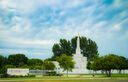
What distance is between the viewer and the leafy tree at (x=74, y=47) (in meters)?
95.1

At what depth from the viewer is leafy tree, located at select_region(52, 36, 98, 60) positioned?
95.1 metres

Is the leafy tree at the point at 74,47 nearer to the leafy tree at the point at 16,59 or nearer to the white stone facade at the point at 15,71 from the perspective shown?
the leafy tree at the point at 16,59

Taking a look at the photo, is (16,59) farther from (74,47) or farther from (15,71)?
(15,71)

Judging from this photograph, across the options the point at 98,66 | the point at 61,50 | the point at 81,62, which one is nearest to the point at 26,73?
the point at 98,66

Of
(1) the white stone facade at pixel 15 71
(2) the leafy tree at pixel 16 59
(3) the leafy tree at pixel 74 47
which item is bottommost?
(1) the white stone facade at pixel 15 71

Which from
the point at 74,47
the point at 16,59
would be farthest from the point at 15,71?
the point at 74,47

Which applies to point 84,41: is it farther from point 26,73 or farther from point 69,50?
point 26,73

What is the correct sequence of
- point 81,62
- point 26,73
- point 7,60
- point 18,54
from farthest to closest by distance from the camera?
1. point 18,54
2. point 7,60
3. point 81,62
4. point 26,73

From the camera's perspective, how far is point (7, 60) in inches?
3152

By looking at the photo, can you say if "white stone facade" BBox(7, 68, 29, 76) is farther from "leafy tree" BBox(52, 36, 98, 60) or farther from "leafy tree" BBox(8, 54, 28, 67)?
"leafy tree" BBox(52, 36, 98, 60)

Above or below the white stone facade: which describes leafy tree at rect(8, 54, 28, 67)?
above

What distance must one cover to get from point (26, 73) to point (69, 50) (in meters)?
57.3

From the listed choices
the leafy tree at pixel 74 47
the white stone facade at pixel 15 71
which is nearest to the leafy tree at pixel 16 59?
the leafy tree at pixel 74 47

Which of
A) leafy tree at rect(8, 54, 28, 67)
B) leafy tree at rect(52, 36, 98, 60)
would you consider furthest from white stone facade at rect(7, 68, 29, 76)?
leafy tree at rect(52, 36, 98, 60)
